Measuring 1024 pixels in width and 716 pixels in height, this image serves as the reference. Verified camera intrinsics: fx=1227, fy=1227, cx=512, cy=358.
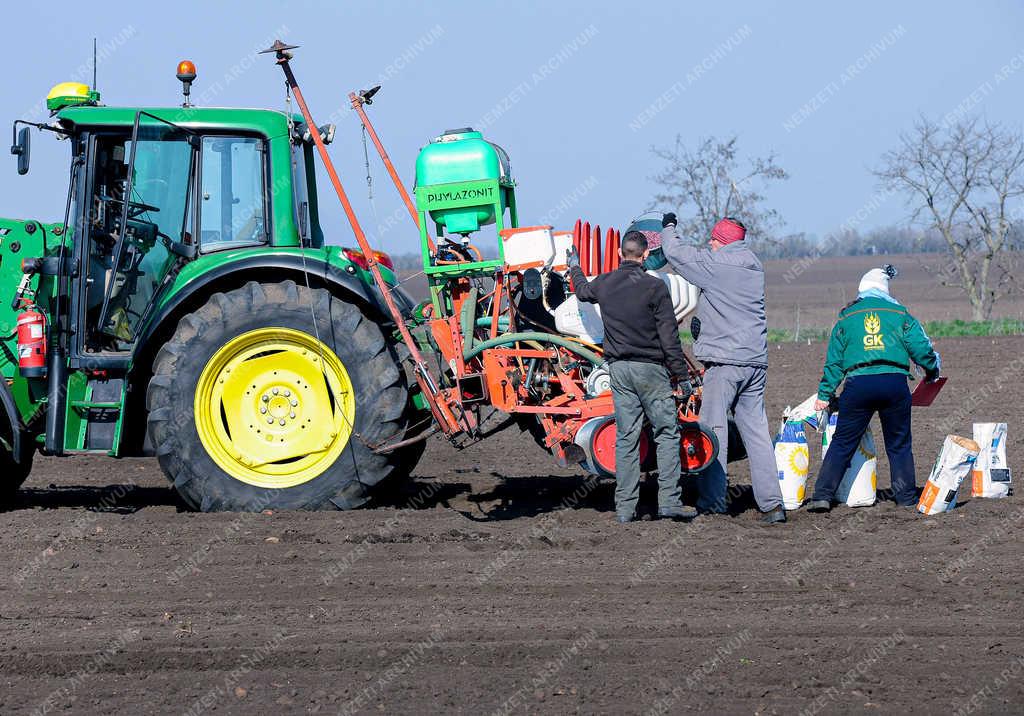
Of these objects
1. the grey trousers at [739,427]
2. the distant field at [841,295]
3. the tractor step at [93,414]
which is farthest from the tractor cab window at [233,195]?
the distant field at [841,295]

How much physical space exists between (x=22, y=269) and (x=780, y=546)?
14.9 ft

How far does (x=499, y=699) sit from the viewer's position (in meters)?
4.23

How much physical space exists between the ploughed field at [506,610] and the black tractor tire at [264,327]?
0.20 m

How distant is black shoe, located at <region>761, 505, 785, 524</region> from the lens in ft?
22.8

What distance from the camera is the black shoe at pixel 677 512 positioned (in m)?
6.82

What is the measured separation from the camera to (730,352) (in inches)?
275

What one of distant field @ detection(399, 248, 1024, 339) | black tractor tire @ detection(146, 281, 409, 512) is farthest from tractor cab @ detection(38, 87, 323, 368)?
distant field @ detection(399, 248, 1024, 339)

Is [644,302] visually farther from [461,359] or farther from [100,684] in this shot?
[100,684]

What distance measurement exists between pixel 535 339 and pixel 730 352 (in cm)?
111

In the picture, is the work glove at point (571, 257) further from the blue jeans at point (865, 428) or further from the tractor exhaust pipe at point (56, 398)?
the tractor exhaust pipe at point (56, 398)

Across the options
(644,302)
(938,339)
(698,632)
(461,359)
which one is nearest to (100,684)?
(698,632)

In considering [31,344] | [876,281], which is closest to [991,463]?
[876,281]

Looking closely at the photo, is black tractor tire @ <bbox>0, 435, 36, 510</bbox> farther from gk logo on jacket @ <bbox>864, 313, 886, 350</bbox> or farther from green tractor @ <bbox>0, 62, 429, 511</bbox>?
gk logo on jacket @ <bbox>864, 313, 886, 350</bbox>

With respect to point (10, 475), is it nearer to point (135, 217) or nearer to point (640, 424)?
point (135, 217)
